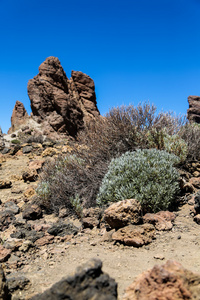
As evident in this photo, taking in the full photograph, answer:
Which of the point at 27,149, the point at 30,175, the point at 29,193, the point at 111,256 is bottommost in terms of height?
the point at 111,256

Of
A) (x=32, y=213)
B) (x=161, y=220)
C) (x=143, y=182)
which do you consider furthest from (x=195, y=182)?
(x=32, y=213)

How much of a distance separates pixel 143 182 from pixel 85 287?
119 inches

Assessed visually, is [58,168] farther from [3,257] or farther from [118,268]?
[118,268]

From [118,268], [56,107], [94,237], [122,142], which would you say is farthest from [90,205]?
[56,107]

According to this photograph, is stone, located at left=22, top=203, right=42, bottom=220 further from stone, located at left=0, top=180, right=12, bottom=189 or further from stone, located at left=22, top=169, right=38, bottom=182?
stone, located at left=0, top=180, right=12, bottom=189

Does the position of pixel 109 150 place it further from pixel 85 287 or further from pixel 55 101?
pixel 55 101

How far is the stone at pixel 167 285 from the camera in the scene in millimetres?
1733

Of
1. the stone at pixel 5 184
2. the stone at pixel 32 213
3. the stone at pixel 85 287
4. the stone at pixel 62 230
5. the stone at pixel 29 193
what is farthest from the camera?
the stone at pixel 5 184

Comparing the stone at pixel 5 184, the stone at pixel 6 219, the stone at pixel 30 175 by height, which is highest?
the stone at pixel 30 175

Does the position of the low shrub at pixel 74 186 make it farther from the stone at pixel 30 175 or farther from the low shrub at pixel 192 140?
the low shrub at pixel 192 140

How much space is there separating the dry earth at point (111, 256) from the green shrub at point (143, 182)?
518 mm

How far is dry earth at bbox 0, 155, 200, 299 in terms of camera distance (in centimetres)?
273

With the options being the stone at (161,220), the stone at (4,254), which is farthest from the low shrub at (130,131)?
the stone at (4,254)

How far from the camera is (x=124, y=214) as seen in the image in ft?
13.0
